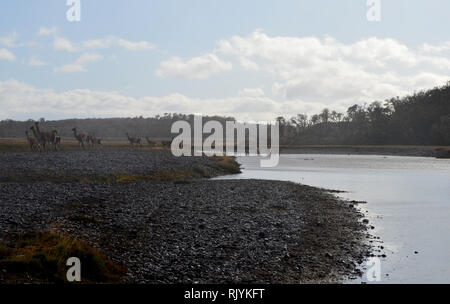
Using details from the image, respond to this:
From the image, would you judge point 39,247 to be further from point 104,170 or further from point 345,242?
point 104,170

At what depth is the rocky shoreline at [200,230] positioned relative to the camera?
1644cm

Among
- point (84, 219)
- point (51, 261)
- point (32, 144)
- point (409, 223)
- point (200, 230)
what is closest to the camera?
point (51, 261)

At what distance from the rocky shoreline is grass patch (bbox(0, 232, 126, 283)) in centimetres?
49

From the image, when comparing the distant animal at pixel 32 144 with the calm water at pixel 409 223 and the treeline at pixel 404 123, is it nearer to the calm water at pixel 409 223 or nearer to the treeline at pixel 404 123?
the calm water at pixel 409 223

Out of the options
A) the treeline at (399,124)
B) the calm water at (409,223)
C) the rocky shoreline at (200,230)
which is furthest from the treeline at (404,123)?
the rocky shoreline at (200,230)

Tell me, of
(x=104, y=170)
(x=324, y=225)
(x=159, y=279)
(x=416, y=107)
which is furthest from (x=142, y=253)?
(x=416, y=107)

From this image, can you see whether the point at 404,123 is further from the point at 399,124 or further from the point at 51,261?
the point at 51,261

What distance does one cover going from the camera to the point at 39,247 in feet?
50.6

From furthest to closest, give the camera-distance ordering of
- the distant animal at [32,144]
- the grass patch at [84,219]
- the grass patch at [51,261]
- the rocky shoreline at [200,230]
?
the distant animal at [32,144], the grass patch at [84,219], the rocky shoreline at [200,230], the grass patch at [51,261]

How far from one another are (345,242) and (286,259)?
499 centimetres

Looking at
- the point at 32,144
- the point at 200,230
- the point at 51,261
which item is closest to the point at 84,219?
the point at 200,230

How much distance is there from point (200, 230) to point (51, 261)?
28.9ft

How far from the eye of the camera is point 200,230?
22062 mm

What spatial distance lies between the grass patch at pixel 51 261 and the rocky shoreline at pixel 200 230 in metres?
0.49
